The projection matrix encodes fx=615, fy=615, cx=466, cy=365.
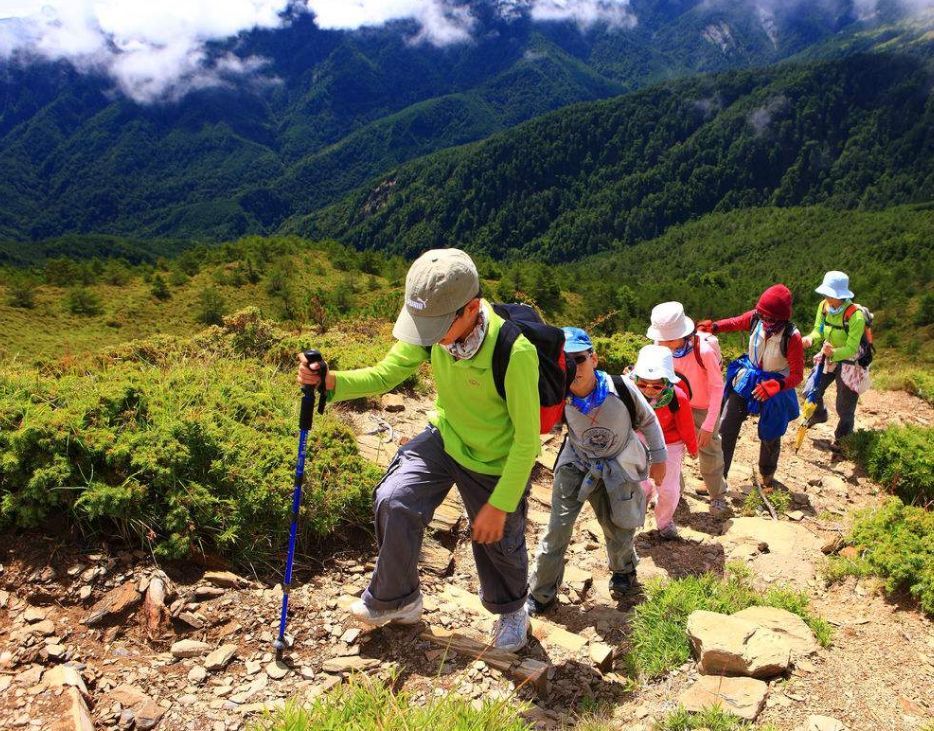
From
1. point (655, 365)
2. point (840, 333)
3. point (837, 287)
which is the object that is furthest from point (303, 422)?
point (840, 333)

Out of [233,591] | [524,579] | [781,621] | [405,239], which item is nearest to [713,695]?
[781,621]

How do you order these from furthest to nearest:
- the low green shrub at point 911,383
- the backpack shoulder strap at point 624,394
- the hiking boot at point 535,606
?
the low green shrub at point 911,383
the hiking boot at point 535,606
the backpack shoulder strap at point 624,394

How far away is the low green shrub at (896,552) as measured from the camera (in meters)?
3.99

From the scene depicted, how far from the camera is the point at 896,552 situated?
4.30 m

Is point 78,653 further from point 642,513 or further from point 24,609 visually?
point 642,513

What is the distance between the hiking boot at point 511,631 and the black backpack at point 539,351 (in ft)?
4.01

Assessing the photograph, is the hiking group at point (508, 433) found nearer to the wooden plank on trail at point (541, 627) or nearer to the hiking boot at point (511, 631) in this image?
the hiking boot at point (511, 631)

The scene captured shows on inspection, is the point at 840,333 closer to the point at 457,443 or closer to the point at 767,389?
the point at 767,389

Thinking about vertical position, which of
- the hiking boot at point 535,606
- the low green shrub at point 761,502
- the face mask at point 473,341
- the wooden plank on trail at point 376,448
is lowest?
the hiking boot at point 535,606

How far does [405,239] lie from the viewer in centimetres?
19875

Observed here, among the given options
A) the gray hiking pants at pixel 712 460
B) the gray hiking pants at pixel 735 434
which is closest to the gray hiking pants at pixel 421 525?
the gray hiking pants at pixel 712 460

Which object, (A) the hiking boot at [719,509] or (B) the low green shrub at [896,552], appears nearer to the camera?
(B) the low green shrub at [896,552]

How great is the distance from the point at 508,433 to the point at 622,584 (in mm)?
1955

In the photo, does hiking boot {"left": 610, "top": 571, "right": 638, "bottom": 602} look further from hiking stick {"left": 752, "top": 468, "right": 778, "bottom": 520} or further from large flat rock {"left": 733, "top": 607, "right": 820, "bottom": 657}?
hiking stick {"left": 752, "top": 468, "right": 778, "bottom": 520}
